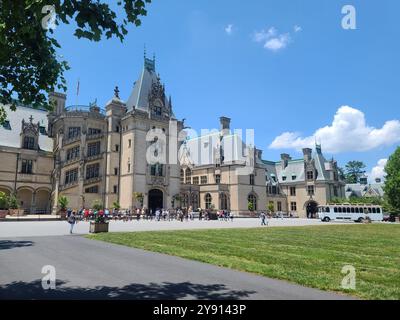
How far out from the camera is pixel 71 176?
179 feet

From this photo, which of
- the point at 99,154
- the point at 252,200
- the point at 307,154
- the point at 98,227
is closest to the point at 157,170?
the point at 99,154

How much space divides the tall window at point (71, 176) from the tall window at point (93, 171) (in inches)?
74.0

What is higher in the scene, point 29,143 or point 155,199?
point 29,143

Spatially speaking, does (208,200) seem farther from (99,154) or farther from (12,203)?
(12,203)

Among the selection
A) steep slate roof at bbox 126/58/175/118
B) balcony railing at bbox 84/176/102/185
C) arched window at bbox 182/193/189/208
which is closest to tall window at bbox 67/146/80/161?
balcony railing at bbox 84/176/102/185

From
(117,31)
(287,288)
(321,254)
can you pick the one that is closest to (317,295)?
(287,288)

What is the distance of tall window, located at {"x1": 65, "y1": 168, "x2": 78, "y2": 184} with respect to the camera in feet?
179

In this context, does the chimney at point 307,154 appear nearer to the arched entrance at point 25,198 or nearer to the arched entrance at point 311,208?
the arched entrance at point 311,208

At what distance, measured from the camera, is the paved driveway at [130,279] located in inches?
297

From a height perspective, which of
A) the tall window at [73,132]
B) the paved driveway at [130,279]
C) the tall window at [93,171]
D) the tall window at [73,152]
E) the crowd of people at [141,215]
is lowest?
the paved driveway at [130,279]

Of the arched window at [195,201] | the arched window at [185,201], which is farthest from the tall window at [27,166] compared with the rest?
the arched window at [195,201]

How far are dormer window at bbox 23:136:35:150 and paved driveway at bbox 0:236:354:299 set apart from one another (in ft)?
156

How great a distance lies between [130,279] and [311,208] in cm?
7976

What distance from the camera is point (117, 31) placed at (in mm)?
7898
